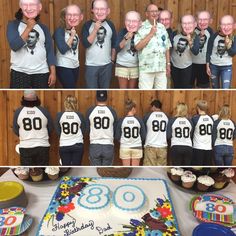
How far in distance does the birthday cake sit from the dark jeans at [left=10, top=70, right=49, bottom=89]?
0.35 meters

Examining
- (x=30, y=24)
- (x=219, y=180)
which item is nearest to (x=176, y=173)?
(x=219, y=180)

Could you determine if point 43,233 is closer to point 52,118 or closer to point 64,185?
point 64,185

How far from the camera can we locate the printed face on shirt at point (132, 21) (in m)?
0.75

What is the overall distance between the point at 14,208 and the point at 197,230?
489 millimetres

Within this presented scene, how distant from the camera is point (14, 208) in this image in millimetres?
958

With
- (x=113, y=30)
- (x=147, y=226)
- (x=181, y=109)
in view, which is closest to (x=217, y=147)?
(x=181, y=109)

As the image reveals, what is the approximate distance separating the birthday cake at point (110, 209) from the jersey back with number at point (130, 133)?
201 millimetres

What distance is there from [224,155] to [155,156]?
179 millimetres

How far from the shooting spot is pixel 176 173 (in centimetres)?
102

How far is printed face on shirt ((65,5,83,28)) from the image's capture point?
75 cm

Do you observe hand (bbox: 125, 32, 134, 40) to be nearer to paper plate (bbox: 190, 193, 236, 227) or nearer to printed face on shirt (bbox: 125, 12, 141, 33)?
printed face on shirt (bbox: 125, 12, 141, 33)

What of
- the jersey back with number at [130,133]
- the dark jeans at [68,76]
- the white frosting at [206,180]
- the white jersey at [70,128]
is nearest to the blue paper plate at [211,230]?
the white frosting at [206,180]

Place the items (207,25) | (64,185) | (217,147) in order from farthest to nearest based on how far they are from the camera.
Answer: (64,185) < (217,147) < (207,25)

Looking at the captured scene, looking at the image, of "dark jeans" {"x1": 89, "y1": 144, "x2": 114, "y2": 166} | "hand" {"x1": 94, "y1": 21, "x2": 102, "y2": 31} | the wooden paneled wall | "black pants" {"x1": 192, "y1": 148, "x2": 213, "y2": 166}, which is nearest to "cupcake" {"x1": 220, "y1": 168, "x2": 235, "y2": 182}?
"black pants" {"x1": 192, "y1": 148, "x2": 213, "y2": 166}
